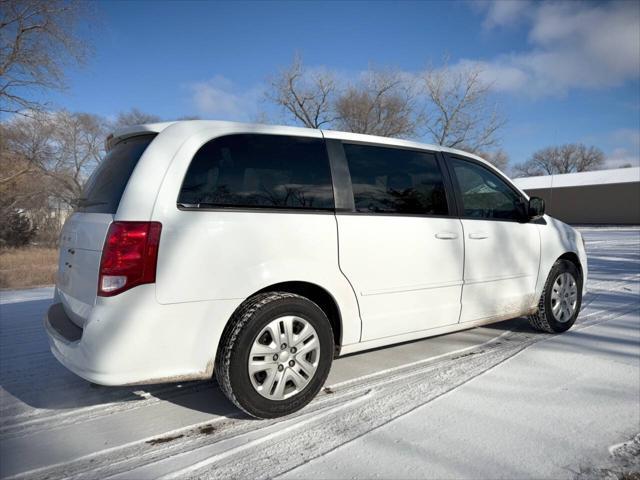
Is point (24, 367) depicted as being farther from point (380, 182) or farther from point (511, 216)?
point (511, 216)

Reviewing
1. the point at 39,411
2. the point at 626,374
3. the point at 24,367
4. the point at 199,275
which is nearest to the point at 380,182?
the point at 199,275

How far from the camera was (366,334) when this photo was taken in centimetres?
278

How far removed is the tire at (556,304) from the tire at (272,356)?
260 centimetres

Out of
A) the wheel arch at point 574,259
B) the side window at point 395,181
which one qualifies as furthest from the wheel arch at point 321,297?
the wheel arch at point 574,259

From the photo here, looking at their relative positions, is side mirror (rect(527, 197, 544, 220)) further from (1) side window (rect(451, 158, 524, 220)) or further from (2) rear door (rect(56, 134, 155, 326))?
(2) rear door (rect(56, 134, 155, 326))

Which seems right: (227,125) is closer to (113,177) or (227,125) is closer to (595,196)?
(113,177)

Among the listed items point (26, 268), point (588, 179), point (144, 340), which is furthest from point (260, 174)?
point (588, 179)

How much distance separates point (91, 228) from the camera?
89.4 inches

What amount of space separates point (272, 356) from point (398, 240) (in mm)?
1202

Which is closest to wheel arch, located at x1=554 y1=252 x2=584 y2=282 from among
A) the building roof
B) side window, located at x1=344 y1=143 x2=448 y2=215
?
side window, located at x1=344 y1=143 x2=448 y2=215

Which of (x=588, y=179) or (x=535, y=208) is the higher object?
(x=588, y=179)

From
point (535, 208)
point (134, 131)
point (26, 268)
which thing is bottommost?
point (26, 268)

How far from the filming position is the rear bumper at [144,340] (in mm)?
2055

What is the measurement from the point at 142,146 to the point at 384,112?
94.7 ft
